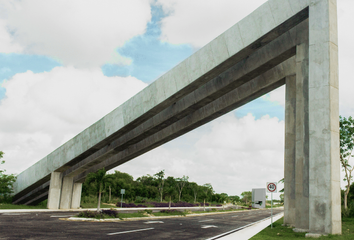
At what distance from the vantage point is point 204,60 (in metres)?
17.5

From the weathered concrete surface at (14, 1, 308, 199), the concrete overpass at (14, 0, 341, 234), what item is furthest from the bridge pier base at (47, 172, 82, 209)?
the weathered concrete surface at (14, 1, 308, 199)

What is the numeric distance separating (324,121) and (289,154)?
20.8 feet

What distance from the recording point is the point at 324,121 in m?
12.2

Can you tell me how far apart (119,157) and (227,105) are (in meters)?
14.7

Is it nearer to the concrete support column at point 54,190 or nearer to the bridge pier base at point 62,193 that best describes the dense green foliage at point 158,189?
the bridge pier base at point 62,193

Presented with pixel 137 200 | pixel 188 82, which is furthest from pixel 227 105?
pixel 137 200

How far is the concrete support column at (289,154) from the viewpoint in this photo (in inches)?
699

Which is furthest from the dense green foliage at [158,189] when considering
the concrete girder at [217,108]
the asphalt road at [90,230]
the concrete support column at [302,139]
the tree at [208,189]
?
the concrete support column at [302,139]

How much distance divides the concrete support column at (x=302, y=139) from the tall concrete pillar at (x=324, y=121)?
6.09 ft

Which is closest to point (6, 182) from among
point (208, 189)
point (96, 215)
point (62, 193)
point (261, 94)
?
point (62, 193)

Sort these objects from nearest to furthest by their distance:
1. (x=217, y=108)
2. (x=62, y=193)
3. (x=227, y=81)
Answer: (x=227, y=81), (x=217, y=108), (x=62, y=193)

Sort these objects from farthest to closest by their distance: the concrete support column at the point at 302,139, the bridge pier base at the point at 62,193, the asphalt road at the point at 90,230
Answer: the bridge pier base at the point at 62,193 < the concrete support column at the point at 302,139 < the asphalt road at the point at 90,230

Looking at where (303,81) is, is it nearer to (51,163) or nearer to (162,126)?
(162,126)

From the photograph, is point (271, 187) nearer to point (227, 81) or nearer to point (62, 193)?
point (227, 81)
